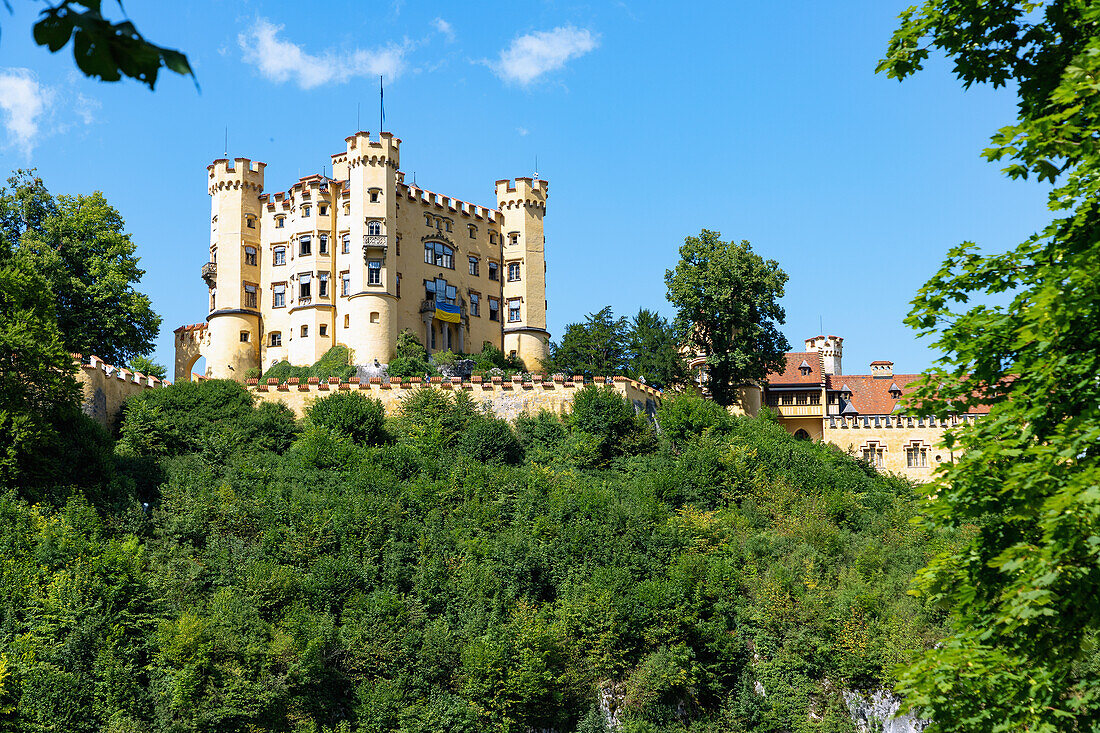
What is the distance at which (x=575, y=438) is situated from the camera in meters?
52.2

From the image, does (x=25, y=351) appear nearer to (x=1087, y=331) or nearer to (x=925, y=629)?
(x=925, y=629)

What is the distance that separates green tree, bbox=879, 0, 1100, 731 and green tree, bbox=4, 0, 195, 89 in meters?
10.4

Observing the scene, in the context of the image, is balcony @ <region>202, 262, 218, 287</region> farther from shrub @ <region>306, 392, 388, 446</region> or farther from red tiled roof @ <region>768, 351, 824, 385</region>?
red tiled roof @ <region>768, 351, 824, 385</region>

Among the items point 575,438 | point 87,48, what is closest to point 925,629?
point 575,438

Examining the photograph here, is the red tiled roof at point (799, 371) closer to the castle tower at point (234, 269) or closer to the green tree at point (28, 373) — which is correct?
the castle tower at point (234, 269)

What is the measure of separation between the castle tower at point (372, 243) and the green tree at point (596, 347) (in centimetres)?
1115

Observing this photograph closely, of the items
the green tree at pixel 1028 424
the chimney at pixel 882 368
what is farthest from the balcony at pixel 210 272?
the green tree at pixel 1028 424

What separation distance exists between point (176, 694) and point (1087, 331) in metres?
26.5

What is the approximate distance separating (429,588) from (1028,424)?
1082 inches

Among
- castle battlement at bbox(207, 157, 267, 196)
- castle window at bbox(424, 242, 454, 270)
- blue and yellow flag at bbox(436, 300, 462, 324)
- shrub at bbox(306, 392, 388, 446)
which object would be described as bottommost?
shrub at bbox(306, 392, 388, 446)

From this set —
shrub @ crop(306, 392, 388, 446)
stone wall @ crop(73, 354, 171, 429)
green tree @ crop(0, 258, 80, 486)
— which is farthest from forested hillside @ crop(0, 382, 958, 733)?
green tree @ crop(0, 258, 80, 486)

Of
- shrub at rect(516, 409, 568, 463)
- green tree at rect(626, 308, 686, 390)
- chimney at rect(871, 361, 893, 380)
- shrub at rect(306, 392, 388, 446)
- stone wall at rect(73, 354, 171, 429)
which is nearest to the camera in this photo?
stone wall at rect(73, 354, 171, 429)

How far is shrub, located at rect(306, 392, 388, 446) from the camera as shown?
166 feet

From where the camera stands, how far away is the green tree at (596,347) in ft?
222
